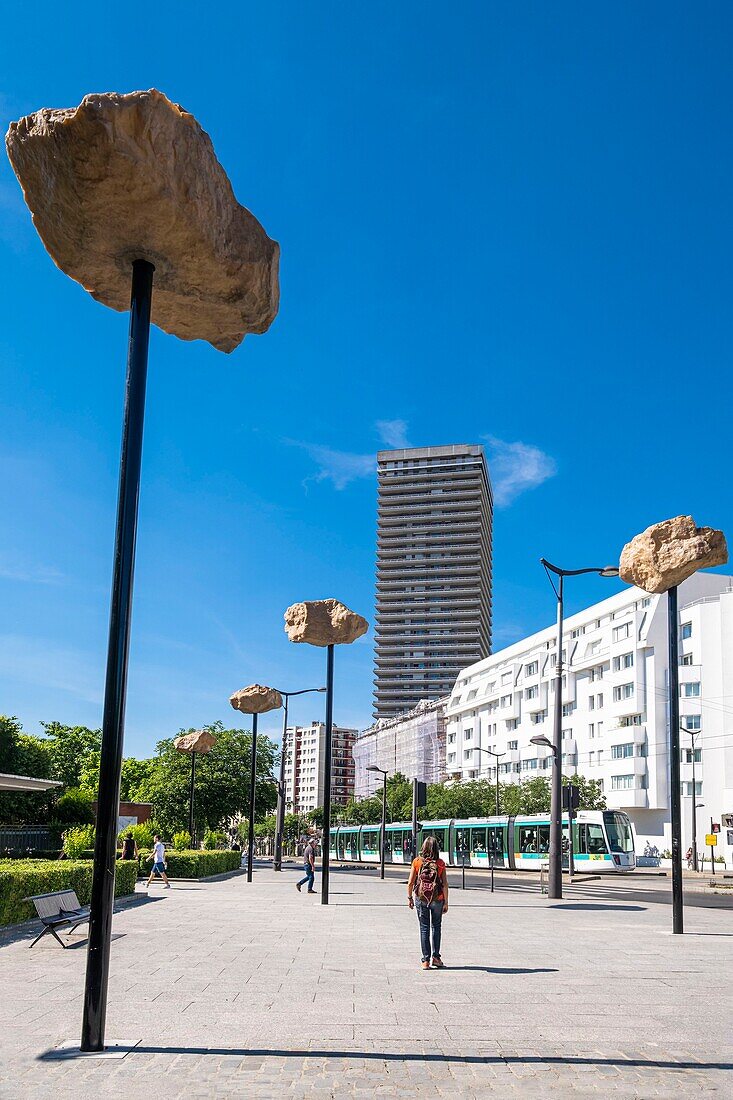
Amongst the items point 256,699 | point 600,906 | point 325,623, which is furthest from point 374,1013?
point 256,699

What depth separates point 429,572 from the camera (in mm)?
181500

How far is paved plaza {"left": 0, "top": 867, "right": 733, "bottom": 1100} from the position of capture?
632 centimetres

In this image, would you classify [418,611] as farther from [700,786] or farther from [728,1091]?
[728,1091]

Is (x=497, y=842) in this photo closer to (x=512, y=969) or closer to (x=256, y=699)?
(x=256, y=699)

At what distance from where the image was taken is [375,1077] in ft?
21.0

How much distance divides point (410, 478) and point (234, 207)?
181589 mm

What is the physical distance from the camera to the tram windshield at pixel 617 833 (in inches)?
1688

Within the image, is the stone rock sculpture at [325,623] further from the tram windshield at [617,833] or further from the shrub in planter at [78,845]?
the tram windshield at [617,833]

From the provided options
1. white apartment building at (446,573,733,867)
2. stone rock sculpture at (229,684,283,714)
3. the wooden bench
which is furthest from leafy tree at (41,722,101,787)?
the wooden bench

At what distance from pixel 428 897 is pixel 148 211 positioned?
8.18 m

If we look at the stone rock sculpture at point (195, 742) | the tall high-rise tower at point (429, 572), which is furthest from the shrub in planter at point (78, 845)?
the tall high-rise tower at point (429, 572)

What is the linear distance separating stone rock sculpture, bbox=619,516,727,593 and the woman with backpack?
666 centimetres

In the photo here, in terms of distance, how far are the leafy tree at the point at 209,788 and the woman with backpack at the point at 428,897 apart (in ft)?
144

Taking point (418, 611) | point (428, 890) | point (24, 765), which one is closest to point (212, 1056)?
point (428, 890)
